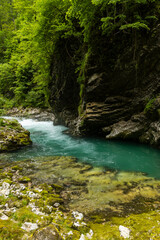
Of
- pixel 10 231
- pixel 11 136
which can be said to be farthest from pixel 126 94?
pixel 10 231

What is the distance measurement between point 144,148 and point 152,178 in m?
3.61

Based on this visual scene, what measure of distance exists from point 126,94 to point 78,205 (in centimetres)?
756

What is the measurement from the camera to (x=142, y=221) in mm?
2732

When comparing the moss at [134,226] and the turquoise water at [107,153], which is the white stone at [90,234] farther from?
the turquoise water at [107,153]

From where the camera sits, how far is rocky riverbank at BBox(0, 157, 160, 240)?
7.88ft

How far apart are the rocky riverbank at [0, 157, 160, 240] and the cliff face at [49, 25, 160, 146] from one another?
4.32 metres

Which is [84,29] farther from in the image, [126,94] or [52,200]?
[52,200]

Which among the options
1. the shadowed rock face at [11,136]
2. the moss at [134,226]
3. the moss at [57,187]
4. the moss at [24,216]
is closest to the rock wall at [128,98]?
the shadowed rock face at [11,136]

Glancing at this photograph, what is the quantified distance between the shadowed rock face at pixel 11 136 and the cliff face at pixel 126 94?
3866 millimetres

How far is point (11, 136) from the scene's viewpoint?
8211mm

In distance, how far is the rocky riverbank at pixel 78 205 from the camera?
7.88ft

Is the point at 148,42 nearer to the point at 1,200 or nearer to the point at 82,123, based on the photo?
the point at 82,123

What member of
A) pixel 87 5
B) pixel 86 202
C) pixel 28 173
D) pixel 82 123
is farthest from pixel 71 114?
pixel 86 202

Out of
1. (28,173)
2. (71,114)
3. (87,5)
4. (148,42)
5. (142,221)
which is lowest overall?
(28,173)
